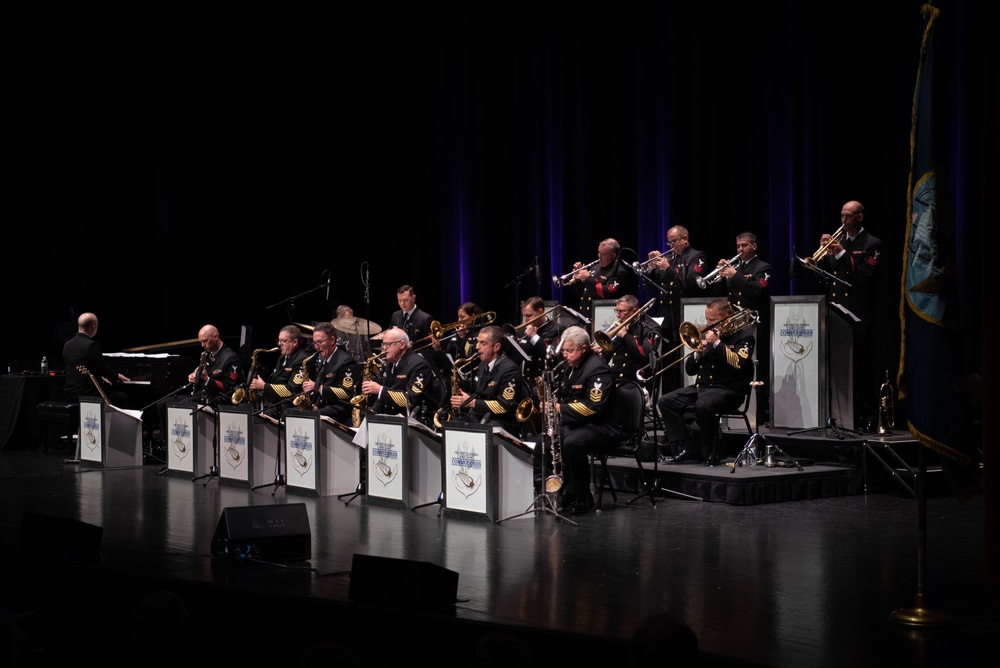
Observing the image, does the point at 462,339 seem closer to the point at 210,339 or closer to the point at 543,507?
the point at 210,339

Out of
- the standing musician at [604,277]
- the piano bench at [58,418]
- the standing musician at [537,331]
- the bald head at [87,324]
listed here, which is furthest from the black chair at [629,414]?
the piano bench at [58,418]

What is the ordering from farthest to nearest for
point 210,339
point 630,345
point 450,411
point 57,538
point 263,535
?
point 210,339 → point 630,345 → point 450,411 → point 263,535 → point 57,538

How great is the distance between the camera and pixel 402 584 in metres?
4.90

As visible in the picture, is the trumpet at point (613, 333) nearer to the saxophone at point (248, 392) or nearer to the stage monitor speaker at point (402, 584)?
the saxophone at point (248, 392)

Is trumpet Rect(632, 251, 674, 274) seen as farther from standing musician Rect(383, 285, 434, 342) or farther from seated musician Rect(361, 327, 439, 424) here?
seated musician Rect(361, 327, 439, 424)

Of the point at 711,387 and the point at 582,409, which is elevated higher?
the point at 711,387

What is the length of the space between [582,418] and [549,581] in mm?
2510

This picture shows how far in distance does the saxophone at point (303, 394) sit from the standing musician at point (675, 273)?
357 cm

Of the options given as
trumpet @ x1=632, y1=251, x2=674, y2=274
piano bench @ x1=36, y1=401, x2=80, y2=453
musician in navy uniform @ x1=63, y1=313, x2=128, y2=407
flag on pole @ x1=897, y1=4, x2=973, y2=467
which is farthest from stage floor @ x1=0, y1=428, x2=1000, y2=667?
piano bench @ x1=36, y1=401, x2=80, y2=453

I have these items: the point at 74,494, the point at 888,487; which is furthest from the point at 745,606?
the point at 74,494

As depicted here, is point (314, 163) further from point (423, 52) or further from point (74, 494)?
point (74, 494)

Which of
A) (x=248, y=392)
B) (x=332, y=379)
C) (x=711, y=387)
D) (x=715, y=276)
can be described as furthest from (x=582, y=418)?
(x=248, y=392)

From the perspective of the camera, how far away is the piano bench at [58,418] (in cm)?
1278

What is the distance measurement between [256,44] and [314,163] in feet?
6.19
